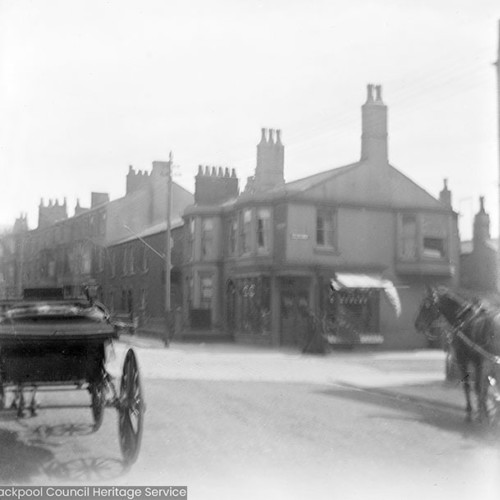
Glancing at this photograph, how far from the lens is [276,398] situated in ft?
36.4

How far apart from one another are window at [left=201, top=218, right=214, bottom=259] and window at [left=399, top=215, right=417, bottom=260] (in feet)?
39.2

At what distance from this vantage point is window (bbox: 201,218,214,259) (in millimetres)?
30828

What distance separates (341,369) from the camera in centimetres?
1620

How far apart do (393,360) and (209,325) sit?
12.8 meters

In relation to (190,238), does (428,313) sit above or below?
below

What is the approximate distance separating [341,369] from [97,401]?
369 inches

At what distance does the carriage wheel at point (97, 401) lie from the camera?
7.00 metres

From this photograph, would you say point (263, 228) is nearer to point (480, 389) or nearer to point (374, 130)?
point (374, 130)

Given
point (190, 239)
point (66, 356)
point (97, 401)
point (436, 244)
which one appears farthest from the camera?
point (190, 239)

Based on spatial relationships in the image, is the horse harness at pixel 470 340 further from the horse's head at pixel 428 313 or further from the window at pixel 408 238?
the window at pixel 408 238

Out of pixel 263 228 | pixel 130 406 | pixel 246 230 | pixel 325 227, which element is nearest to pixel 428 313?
pixel 130 406

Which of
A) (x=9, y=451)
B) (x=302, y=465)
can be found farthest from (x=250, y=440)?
(x=9, y=451)

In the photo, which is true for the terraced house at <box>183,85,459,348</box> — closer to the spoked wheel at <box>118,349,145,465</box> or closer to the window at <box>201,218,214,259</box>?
the window at <box>201,218,214,259</box>

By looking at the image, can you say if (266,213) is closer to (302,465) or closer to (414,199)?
(414,199)
